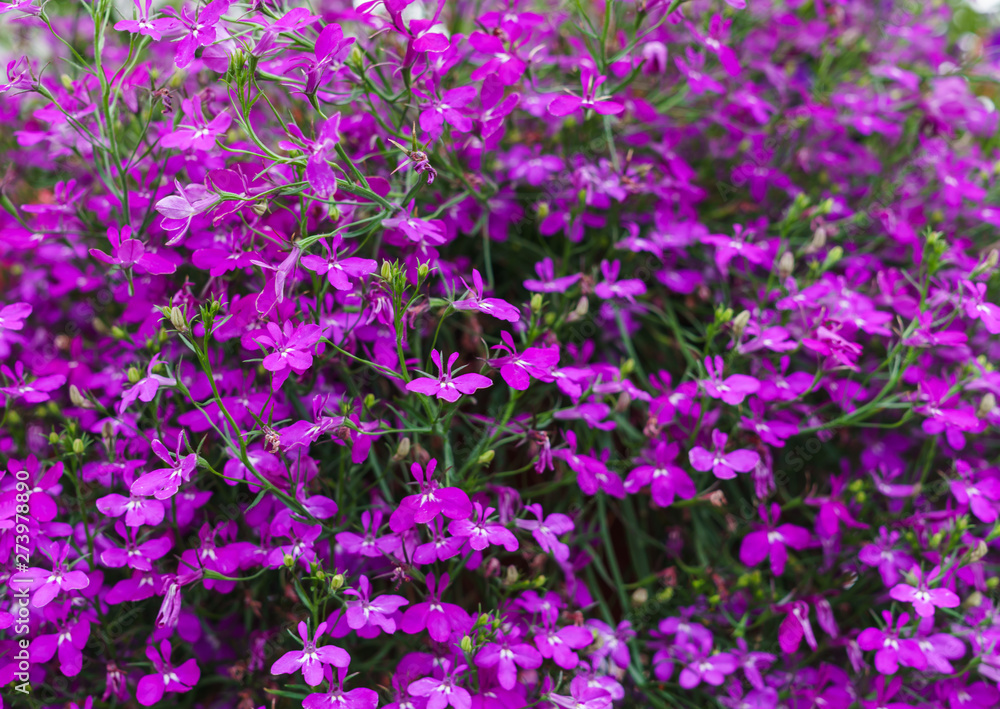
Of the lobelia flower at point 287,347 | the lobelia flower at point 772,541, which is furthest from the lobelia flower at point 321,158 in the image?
the lobelia flower at point 772,541

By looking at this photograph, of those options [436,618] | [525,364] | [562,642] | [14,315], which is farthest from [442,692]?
[14,315]

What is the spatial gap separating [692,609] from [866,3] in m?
1.40

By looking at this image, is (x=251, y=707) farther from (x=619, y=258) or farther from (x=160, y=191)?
(x=619, y=258)

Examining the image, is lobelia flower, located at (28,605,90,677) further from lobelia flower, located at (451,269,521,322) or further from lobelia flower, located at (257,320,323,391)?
lobelia flower, located at (451,269,521,322)

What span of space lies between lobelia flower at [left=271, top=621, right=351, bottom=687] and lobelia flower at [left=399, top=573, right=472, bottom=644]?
0.08m

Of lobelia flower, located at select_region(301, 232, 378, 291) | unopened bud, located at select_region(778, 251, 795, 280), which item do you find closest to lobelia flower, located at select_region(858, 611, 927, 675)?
unopened bud, located at select_region(778, 251, 795, 280)

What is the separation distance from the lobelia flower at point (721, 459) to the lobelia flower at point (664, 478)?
0.03 metres

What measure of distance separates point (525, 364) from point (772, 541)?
0.50m

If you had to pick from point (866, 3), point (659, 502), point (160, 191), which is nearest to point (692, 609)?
point (659, 502)

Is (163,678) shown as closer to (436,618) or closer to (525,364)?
(436,618)

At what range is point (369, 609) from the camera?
0.88 meters

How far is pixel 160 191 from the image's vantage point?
1007 mm

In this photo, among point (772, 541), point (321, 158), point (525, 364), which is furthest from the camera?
point (772, 541)

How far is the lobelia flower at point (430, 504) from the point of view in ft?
2.82
